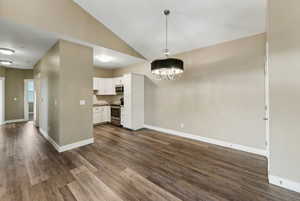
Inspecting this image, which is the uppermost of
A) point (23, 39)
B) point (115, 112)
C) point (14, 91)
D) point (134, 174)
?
point (23, 39)

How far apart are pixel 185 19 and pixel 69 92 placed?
3.45 metres

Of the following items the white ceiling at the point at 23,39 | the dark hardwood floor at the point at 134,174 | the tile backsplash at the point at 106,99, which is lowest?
the dark hardwood floor at the point at 134,174

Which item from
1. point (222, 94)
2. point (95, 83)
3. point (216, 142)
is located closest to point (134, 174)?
point (216, 142)

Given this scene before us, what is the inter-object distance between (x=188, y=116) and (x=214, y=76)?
1.46 m

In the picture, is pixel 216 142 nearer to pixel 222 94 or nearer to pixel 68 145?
pixel 222 94

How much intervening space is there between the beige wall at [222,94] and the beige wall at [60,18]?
8.71ft

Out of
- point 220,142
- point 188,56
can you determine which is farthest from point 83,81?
point 220,142

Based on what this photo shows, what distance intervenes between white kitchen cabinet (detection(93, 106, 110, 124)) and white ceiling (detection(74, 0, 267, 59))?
11.4ft

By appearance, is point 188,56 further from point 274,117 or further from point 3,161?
point 3,161

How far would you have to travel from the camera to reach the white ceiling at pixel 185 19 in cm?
263

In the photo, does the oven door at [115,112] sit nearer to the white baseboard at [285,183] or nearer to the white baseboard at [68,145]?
the white baseboard at [68,145]

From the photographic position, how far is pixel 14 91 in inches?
263

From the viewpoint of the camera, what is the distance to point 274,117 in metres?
1.99

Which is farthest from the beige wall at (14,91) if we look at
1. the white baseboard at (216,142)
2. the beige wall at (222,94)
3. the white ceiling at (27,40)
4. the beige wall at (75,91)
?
the beige wall at (222,94)
